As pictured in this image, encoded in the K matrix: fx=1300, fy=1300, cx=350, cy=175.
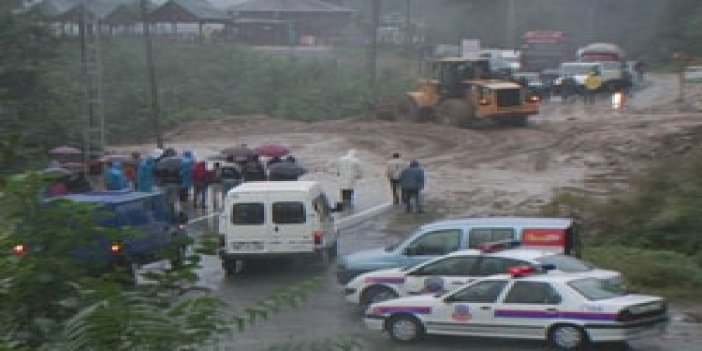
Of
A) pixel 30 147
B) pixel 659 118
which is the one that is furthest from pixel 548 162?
pixel 30 147

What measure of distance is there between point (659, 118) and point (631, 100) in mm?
10713

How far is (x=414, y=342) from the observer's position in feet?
56.1

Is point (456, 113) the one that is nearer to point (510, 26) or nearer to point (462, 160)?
point (462, 160)

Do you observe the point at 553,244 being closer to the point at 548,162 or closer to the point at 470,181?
the point at 470,181

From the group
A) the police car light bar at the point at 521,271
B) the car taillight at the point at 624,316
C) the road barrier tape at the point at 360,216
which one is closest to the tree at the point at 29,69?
the road barrier tape at the point at 360,216

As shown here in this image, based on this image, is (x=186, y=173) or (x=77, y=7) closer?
(x=186, y=173)

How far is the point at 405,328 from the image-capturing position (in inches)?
673

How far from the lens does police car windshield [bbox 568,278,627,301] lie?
16.0 m

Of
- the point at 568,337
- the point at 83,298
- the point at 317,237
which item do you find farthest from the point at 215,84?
the point at 83,298

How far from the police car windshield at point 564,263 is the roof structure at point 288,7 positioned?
72501 mm

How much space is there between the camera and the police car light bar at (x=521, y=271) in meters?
16.7

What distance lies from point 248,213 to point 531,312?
7789 millimetres

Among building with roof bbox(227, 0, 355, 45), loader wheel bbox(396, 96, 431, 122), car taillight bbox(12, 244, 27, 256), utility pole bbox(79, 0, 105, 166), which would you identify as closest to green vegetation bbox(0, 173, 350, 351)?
car taillight bbox(12, 244, 27, 256)

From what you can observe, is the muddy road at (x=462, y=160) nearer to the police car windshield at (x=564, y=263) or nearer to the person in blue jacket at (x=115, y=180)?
the police car windshield at (x=564, y=263)
